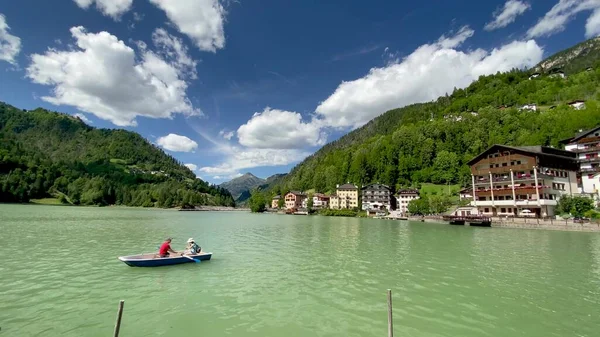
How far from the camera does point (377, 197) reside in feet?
490

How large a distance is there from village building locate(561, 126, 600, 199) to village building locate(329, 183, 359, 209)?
93.9 m

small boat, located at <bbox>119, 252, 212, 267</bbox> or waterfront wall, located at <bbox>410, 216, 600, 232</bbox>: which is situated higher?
waterfront wall, located at <bbox>410, 216, 600, 232</bbox>

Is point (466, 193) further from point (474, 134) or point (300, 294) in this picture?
point (300, 294)

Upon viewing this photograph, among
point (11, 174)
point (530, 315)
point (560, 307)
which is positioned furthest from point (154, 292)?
point (11, 174)

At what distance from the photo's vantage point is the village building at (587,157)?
74.1m

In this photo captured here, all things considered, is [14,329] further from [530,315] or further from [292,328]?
[530,315]

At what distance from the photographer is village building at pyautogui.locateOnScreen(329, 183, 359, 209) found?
165m

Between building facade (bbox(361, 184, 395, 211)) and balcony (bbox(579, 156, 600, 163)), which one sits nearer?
balcony (bbox(579, 156, 600, 163))

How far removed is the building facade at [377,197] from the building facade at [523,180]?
2480 inches

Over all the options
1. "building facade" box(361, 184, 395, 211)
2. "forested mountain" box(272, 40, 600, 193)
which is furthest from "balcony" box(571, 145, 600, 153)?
"building facade" box(361, 184, 395, 211)

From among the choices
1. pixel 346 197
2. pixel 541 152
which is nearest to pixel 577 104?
pixel 541 152

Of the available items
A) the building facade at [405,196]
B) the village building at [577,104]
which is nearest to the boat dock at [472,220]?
the building facade at [405,196]

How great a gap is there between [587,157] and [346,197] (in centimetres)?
10075

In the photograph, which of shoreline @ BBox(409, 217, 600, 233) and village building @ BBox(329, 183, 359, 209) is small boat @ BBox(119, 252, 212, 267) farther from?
village building @ BBox(329, 183, 359, 209)
